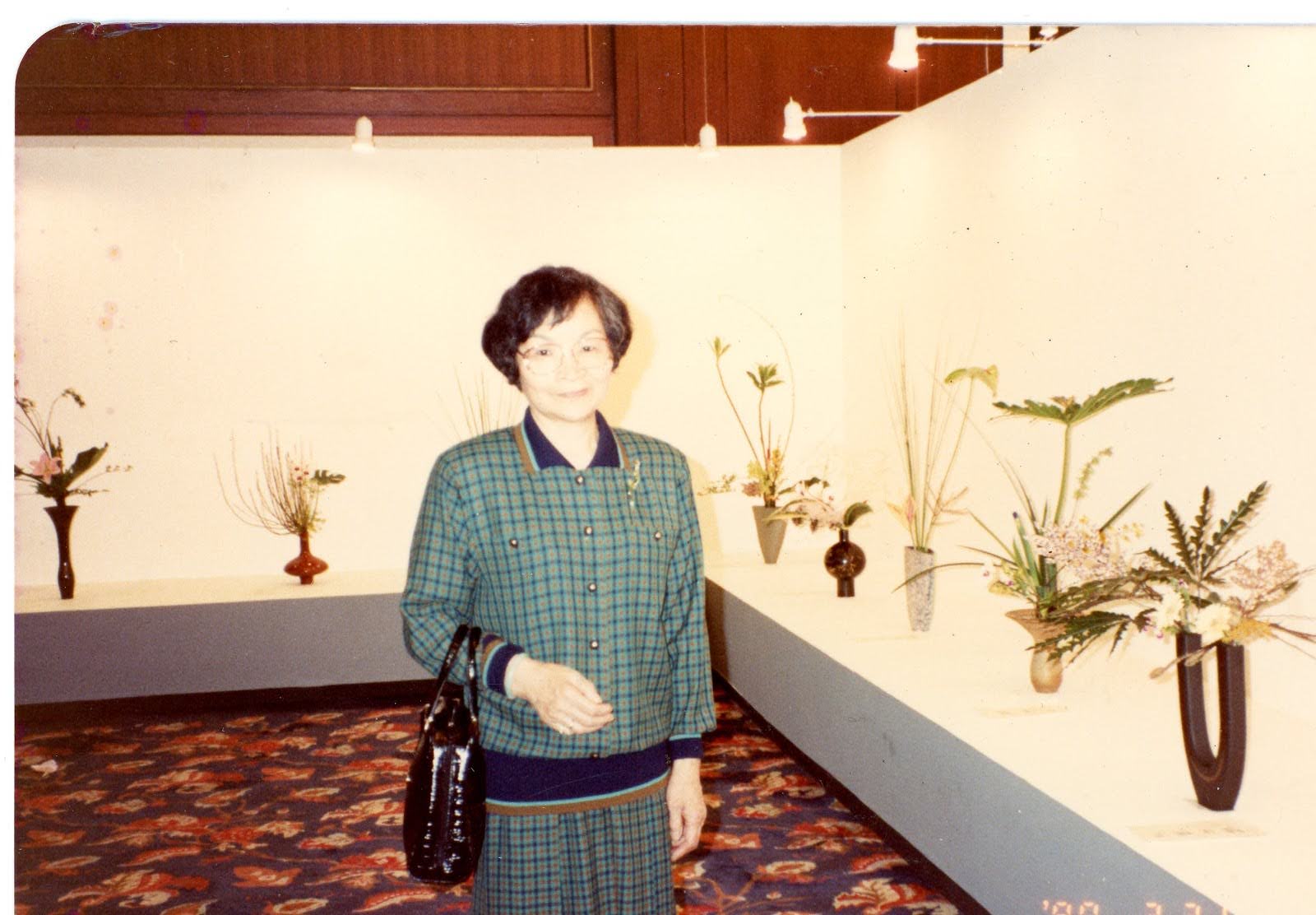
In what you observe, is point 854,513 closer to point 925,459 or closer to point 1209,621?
point 925,459

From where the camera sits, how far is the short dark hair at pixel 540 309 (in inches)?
63.4

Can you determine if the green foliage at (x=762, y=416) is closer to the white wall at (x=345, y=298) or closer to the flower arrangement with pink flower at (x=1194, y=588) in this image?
the white wall at (x=345, y=298)

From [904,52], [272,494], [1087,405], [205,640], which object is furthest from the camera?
[272,494]

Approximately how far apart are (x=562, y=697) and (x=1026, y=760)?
1.35 m

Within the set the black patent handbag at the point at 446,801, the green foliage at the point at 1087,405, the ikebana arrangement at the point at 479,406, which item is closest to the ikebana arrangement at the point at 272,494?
the ikebana arrangement at the point at 479,406

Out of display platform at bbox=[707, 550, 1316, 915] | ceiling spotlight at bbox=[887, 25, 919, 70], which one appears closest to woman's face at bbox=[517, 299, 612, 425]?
display platform at bbox=[707, 550, 1316, 915]

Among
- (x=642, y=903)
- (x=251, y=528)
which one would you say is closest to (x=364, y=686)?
(x=251, y=528)

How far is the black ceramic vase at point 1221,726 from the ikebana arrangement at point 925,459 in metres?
1.48

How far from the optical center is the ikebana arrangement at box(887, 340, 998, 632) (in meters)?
3.70

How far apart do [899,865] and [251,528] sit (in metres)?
3.88

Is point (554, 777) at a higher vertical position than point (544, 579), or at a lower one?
lower

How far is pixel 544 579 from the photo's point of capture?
61.9 inches

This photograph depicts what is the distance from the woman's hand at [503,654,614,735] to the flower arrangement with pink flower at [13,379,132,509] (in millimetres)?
4458

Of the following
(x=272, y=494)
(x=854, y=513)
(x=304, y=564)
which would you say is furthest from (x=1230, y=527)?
(x=272, y=494)
